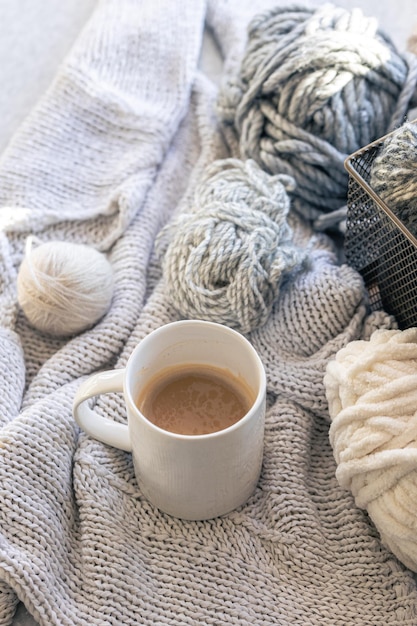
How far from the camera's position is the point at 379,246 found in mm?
663

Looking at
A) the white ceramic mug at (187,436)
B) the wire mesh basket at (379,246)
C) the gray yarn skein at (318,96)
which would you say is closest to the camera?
the white ceramic mug at (187,436)

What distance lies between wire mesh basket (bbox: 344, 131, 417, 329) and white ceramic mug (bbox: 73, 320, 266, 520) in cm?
18

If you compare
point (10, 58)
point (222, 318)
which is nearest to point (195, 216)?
point (222, 318)

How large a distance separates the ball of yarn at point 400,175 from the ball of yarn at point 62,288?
0.29 metres

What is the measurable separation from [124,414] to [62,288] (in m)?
0.14

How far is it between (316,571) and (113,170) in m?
0.51

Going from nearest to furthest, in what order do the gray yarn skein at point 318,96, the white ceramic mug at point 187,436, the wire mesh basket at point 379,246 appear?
the white ceramic mug at point 187,436, the wire mesh basket at point 379,246, the gray yarn skein at point 318,96

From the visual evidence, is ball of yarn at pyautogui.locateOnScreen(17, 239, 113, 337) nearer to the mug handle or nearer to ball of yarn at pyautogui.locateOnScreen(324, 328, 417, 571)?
the mug handle

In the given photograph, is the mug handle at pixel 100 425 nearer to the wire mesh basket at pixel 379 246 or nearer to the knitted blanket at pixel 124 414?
the knitted blanket at pixel 124 414

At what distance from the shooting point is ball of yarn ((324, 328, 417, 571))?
0.54 meters

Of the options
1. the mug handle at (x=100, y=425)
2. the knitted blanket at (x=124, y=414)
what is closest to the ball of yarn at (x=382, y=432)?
the knitted blanket at (x=124, y=414)

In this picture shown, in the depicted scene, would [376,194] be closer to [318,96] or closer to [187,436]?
[318,96]

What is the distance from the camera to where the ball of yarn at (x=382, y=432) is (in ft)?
1.77

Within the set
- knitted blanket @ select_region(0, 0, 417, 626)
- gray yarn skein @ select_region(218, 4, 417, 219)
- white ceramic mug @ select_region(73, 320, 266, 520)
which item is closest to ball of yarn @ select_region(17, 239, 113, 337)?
knitted blanket @ select_region(0, 0, 417, 626)
